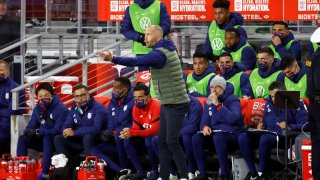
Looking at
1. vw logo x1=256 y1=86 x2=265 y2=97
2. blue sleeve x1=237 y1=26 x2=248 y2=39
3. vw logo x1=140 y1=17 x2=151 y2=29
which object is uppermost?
vw logo x1=140 y1=17 x2=151 y2=29

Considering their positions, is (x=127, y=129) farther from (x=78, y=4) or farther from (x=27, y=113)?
(x=78, y=4)

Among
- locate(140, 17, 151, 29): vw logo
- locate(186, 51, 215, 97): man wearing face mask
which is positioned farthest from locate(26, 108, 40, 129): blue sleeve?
locate(186, 51, 215, 97): man wearing face mask

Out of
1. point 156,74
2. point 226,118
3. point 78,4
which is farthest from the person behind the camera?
point 78,4

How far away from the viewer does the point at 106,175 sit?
1919 cm

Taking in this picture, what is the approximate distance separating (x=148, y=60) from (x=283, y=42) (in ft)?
12.4

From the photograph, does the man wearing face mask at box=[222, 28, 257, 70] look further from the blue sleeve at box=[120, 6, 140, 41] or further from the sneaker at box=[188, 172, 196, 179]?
the sneaker at box=[188, 172, 196, 179]

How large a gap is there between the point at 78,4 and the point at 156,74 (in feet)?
20.0

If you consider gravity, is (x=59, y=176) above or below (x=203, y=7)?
below

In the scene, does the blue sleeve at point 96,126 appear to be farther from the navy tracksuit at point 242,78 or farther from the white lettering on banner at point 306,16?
the white lettering on banner at point 306,16

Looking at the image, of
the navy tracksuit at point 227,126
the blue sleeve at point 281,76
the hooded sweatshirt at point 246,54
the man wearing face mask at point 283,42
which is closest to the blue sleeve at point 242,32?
the hooded sweatshirt at point 246,54

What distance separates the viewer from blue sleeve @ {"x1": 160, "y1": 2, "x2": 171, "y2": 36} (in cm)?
1995

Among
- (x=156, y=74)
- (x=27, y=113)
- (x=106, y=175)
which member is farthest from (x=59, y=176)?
(x=156, y=74)

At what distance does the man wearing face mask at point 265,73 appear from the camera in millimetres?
18641

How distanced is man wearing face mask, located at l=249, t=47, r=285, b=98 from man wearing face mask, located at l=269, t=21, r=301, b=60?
2.05ft
